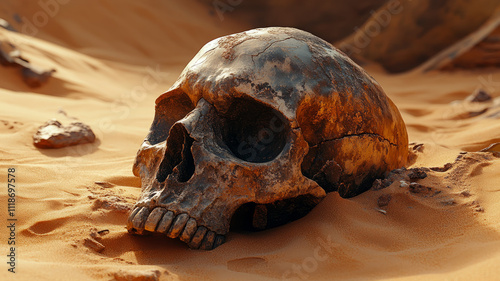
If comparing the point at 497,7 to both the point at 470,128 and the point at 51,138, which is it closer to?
the point at 470,128

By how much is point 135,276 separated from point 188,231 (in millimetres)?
455

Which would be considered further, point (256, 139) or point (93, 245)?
point (256, 139)

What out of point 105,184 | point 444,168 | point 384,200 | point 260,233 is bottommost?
point 105,184

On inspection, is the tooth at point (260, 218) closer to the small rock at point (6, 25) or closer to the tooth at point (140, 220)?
the tooth at point (140, 220)

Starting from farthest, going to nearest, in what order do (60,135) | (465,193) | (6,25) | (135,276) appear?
(6,25), (60,135), (465,193), (135,276)

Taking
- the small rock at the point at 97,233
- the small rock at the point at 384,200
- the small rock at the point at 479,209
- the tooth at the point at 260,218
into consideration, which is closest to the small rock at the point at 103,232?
the small rock at the point at 97,233

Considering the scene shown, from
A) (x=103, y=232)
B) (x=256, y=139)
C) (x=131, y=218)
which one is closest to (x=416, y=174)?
(x=256, y=139)

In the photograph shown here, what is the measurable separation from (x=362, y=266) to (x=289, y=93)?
3.21 ft

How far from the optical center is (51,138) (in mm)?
4355

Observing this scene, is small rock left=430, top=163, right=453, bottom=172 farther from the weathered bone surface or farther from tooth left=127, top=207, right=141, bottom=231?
tooth left=127, top=207, right=141, bottom=231

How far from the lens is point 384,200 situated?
2936 millimetres

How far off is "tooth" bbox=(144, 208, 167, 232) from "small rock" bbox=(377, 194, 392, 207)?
123cm

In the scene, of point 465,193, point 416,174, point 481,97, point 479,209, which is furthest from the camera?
point 481,97

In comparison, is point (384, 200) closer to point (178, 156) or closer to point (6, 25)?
point (178, 156)
